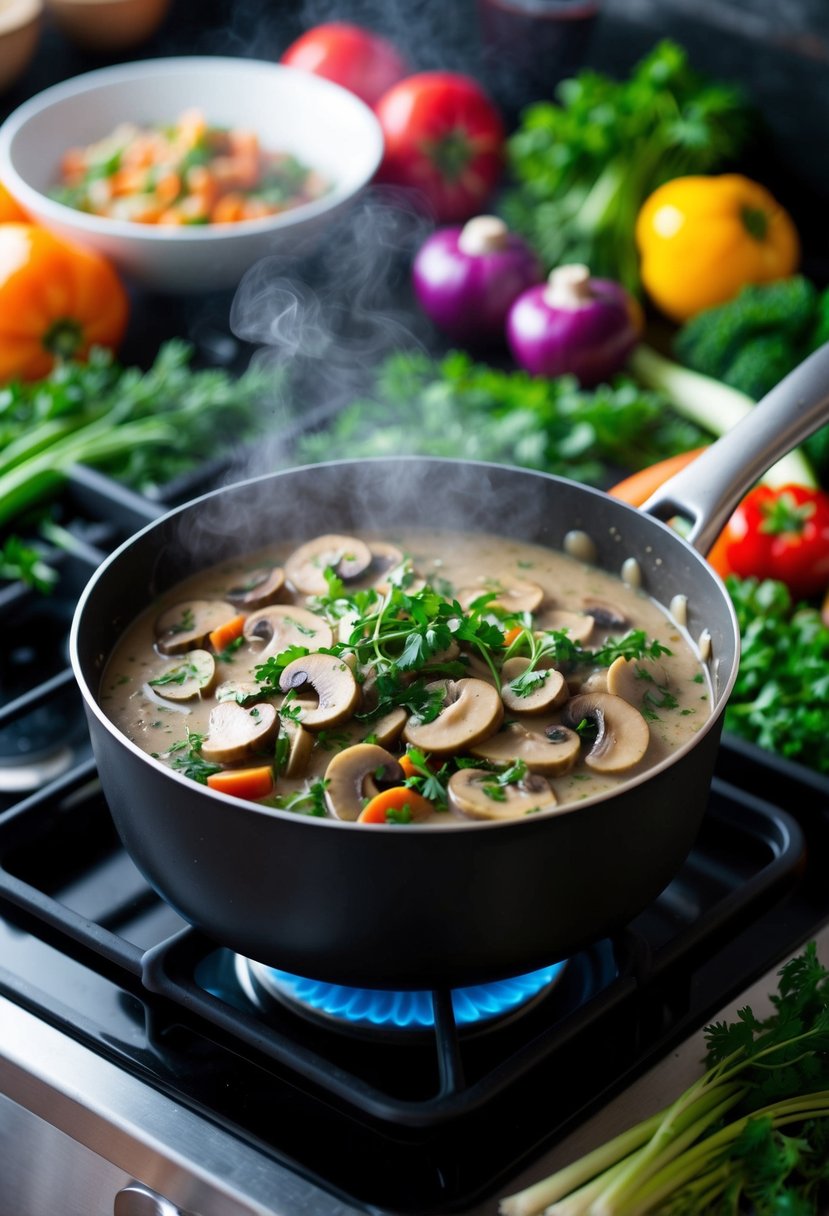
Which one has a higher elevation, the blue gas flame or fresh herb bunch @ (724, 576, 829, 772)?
fresh herb bunch @ (724, 576, 829, 772)

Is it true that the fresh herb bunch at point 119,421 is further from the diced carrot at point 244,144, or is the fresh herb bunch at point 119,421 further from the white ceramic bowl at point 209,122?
the diced carrot at point 244,144

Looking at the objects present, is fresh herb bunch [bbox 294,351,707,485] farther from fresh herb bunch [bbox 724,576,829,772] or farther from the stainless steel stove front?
the stainless steel stove front

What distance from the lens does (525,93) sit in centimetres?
312

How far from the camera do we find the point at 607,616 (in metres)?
1.57

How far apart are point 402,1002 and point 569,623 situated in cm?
47

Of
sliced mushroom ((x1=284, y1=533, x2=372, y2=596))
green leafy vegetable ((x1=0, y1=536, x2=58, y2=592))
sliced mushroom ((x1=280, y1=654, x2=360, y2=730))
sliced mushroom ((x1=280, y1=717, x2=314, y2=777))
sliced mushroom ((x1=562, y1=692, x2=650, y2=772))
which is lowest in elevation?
green leafy vegetable ((x1=0, y1=536, x2=58, y2=592))

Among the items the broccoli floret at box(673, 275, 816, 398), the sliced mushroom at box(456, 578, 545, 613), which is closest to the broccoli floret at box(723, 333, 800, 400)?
the broccoli floret at box(673, 275, 816, 398)

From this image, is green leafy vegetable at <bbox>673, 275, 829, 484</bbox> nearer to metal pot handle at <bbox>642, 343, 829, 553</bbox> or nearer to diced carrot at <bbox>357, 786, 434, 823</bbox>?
metal pot handle at <bbox>642, 343, 829, 553</bbox>

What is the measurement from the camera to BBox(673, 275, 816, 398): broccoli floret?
2354 millimetres

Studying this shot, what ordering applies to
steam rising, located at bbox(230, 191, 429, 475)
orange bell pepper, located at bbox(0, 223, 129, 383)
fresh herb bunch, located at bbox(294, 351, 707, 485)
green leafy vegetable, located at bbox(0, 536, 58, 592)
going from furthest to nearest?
steam rising, located at bbox(230, 191, 429, 475) < orange bell pepper, located at bbox(0, 223, 129, 383) < fresh herb bunch, located at bbox(294, 351, 707, 485) < green leafy vegetable, located at bbox(0, 536, 58, 592)

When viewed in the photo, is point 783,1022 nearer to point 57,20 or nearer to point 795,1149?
point 795,1149

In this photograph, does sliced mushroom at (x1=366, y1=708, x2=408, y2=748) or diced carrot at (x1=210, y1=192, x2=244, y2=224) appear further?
diced carrot at (x1=210, y1=192, x2=244, y2=224)

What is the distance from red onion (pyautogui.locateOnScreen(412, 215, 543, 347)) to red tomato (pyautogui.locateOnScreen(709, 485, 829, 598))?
73 centimetres

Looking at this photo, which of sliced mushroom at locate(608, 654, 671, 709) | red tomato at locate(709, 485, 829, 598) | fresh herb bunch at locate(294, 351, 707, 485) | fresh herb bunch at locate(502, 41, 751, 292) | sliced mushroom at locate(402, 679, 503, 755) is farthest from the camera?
fresh herb bunch at locate(502, 41, 751, 292)
